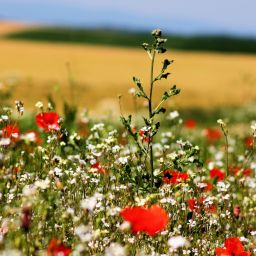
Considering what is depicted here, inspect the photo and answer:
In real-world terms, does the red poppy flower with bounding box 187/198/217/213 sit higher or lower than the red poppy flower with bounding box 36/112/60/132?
lower

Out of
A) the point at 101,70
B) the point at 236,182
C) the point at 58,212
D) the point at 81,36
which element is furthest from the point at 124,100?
the point at 81,36

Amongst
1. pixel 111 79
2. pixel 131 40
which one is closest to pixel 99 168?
pixel 111 79

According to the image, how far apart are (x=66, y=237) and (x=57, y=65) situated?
38.4 metres

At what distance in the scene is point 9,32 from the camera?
8450cm

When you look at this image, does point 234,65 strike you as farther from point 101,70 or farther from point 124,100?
point 124,100

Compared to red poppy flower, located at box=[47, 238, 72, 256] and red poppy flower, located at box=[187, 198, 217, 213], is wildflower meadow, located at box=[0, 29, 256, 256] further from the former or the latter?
red poppy flower, located at box=[47, 238, 72, 256]

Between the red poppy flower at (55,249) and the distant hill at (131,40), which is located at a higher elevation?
the distant hill at (131,40)

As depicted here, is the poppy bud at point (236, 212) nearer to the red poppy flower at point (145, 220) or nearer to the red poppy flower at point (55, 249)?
the red poppy flower at point (145, 220)

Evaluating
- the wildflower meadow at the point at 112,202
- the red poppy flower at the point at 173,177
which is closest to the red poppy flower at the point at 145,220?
the wildflower meadow at the point at 112,202

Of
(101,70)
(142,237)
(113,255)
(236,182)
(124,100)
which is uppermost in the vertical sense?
(101,70)

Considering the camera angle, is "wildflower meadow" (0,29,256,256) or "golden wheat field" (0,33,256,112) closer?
"wildflower meadow" (0,29,256,256)

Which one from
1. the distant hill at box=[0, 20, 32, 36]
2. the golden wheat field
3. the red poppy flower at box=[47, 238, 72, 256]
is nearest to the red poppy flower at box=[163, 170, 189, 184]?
the red poppy flower at box=[47, 238, 72, 256]

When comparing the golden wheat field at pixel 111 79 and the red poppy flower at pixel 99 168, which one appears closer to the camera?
the red poppy flower at pixel 99 168

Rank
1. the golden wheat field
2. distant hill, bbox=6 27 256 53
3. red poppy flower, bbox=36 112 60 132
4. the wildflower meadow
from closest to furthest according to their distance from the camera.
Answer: the wildflower meadow < red poppy flower, bbox=36 112 60 132 < the golden wheat field < distant hill, bbox=6 27 256 53
